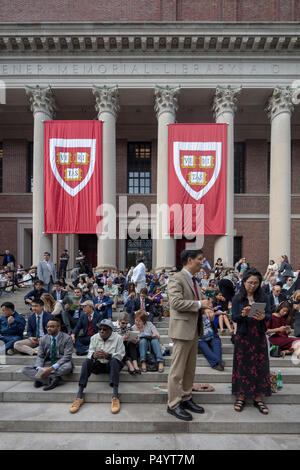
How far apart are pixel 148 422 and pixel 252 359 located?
182cm

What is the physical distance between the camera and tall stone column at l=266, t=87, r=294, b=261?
16.3 meters

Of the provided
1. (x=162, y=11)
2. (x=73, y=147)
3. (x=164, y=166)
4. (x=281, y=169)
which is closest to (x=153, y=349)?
(x=164, y=166)

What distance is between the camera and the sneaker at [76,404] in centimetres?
475

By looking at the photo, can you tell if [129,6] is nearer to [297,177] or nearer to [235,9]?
[235,9]

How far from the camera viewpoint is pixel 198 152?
1499cm

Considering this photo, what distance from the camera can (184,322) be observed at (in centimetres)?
425

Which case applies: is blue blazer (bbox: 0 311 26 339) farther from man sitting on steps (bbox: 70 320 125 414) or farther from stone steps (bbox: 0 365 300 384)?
man sitting on steps (bbox: 70 320 125 414)

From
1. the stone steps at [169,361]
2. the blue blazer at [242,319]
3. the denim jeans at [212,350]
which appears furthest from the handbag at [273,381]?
the stone steps at [169,361]

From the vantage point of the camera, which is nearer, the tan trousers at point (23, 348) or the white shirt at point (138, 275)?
the tan trousers at point (23, 348)

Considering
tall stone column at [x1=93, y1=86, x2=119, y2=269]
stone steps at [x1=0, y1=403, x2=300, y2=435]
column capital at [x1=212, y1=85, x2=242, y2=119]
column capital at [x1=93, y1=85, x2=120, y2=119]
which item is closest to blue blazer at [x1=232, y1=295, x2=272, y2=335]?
stone steps at [x1=0, y1=403, x2=300, y2=435]

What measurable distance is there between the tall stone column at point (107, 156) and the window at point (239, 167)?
967 cm

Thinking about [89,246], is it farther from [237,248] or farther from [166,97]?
[166,97]

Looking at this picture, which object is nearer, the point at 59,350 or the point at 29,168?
the point at 59,350

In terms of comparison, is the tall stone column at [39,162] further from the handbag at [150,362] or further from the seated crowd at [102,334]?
the handbag at [150,362]
